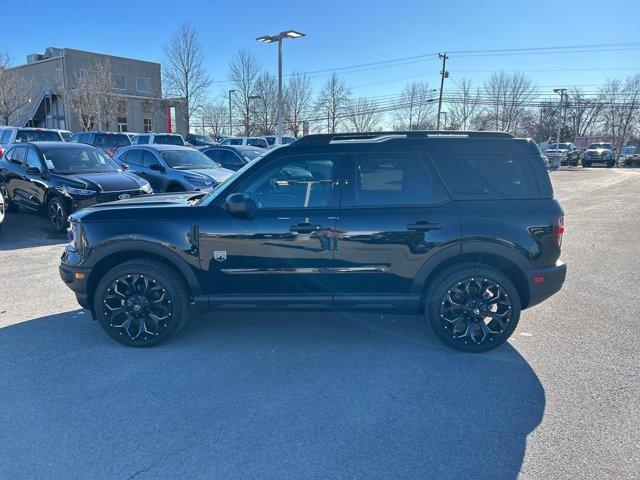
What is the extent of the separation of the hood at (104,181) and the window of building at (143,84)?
49171mm

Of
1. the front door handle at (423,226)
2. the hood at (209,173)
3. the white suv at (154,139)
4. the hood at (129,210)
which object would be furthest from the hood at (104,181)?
the white suv at (154,139)

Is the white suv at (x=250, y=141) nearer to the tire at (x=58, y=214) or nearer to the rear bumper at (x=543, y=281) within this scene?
the tire at (x=58, y=214)

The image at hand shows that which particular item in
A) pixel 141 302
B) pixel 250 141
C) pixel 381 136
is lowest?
pixel 141 302

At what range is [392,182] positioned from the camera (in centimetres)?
408

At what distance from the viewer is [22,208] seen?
10859 millimetres

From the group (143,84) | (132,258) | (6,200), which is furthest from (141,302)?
(143,84)

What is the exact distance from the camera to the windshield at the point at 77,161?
9555mm

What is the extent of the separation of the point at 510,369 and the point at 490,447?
3.78 feet

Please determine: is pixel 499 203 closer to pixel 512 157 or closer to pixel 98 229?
pixel 512 157

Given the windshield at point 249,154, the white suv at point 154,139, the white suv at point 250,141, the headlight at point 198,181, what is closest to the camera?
the headlight at point 198,181

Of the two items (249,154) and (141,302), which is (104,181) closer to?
(141,302)

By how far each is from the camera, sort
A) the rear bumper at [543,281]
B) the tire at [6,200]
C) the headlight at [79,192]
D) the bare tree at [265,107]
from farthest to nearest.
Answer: the bare tree at [265,107] → the tire at [6,200] → the headlight at [79,192] → the rear bumper at [543,281]

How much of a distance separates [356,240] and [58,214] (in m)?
7.64

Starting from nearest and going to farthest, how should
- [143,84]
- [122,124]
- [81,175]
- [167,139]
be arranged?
[81,175] < [167,139] < [122,124] < [143,84]
